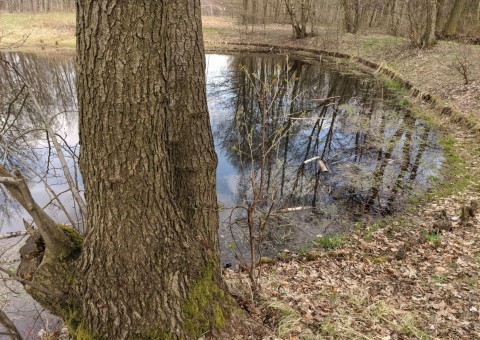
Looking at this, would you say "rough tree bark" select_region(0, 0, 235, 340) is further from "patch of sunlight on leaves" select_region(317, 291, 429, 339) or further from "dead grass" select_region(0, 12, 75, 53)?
"dead grass" select_region(0, 12, 75, 53)

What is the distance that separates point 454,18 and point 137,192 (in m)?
21.6

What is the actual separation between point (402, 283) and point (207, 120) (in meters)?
3.43

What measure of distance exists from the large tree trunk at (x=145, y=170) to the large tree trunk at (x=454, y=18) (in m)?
21.0

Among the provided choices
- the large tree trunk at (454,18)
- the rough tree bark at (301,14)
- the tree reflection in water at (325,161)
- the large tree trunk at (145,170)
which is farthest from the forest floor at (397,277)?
the rough tree bark at (301,14)

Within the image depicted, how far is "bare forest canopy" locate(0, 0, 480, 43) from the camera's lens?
17969mm

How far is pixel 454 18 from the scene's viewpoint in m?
18.2

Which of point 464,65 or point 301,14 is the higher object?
point 301,14

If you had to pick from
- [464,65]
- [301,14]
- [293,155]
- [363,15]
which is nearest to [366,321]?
[293,155]

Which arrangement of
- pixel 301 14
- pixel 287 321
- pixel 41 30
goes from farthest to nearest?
pixel 41 30
pixel 301 14
pixel 287 321

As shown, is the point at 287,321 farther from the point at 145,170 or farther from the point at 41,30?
the point at 41,30

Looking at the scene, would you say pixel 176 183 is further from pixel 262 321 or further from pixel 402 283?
pixel 402 283

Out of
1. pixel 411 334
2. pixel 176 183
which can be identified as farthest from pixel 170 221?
pixel 411 334

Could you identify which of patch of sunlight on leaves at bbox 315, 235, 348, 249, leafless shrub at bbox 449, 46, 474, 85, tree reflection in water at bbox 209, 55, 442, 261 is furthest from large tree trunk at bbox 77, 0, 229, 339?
leafless shrub at bbox 449, 46, 474, 85

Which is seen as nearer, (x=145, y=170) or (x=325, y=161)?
(x=145, y=170)
